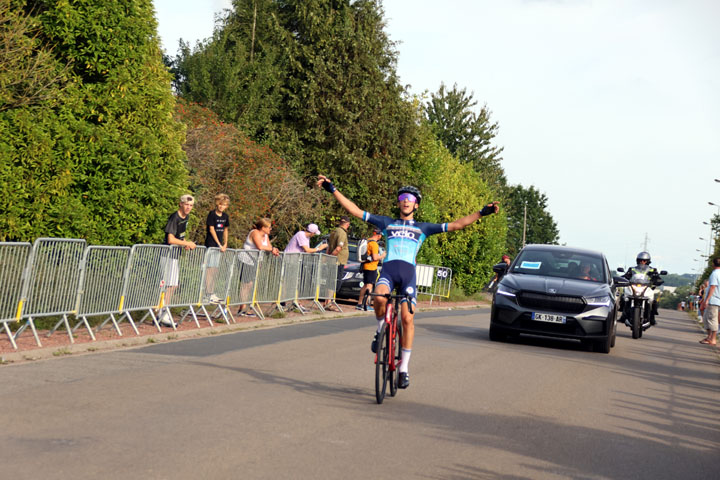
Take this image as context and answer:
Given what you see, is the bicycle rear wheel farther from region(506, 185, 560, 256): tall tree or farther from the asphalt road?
region(506, 185, 560, 256): tall tree

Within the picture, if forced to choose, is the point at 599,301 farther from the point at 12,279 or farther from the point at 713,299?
the point at 12,279

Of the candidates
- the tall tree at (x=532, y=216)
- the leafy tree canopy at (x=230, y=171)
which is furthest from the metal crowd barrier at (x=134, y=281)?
the tall tree at (x=532, y=216)

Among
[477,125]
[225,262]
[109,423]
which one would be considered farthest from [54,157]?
[477,125]

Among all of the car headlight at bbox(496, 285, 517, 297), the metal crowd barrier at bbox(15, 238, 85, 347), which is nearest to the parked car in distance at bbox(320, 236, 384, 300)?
the car headlight at bbox(496, 285, 517, 297)

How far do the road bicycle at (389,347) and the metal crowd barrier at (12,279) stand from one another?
14.2 feet

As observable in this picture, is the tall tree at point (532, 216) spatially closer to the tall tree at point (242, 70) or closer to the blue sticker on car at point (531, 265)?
the tall tree at point (242, 70)

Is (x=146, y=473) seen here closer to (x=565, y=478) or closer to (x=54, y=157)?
(x=565, y=478)

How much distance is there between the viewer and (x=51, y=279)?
11.8 m

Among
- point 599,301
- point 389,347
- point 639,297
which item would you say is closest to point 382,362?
point 389,347

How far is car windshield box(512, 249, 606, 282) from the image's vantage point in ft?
55.8

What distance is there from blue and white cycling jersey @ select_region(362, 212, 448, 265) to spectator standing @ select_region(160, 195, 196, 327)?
5.94 meters

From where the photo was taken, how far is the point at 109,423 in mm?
7297

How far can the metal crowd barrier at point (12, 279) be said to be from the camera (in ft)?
35.7

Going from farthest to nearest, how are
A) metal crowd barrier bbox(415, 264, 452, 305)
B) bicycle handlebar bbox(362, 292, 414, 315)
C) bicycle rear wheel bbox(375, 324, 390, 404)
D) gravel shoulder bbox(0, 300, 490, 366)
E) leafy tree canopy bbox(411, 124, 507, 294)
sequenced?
1. leafy tree canopy bbox(411, 124, 507, 294)
2. metal crowd barrier bbox(415, 264, 452, 305)
3. gravel shoulder bbox(0, 300, 490, 366)
4. bicycle handlebar bbox(362, 292, 414, 315)
5. bicycle rear wheel bbox(375, 324, 390, 404)
